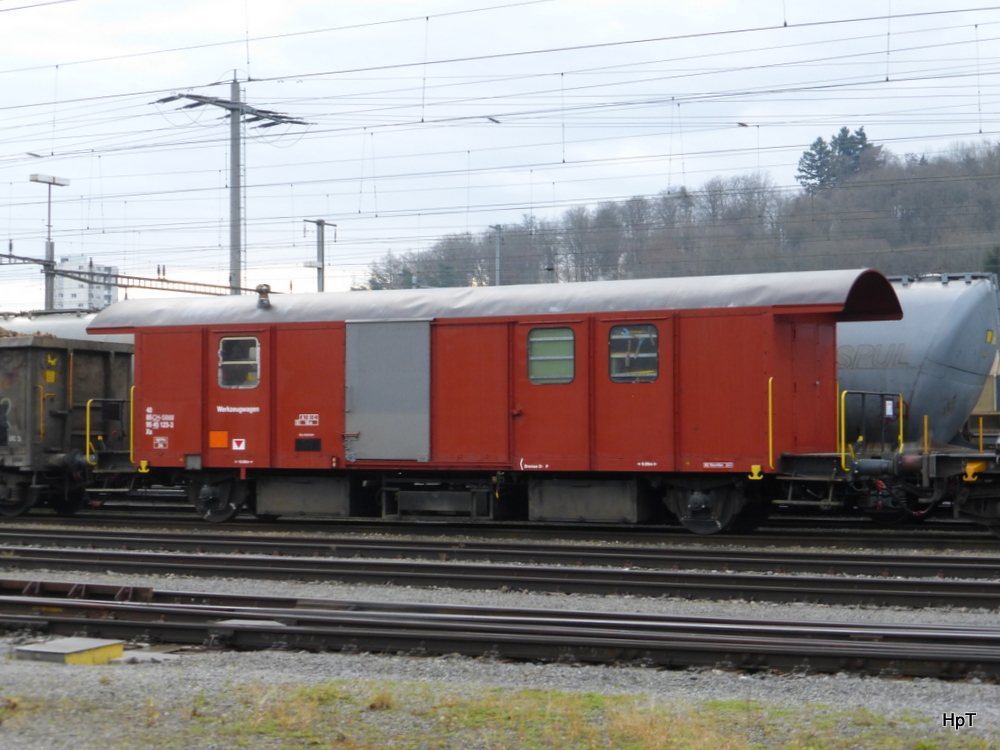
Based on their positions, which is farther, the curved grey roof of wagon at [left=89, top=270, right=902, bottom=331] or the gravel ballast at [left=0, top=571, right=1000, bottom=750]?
the curved grey roof of wagon at [left=89, top=270, right=902, bottom=331]

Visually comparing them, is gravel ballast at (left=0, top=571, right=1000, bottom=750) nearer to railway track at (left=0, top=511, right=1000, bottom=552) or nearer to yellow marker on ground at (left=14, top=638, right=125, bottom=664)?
yellow marker on ground at (left=14, top=638, right=125, bottom=664)

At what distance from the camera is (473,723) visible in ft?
19.9

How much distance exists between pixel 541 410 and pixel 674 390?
1.85m

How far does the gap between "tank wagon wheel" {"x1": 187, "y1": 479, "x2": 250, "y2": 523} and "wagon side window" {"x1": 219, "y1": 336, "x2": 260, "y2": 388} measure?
1601 mm

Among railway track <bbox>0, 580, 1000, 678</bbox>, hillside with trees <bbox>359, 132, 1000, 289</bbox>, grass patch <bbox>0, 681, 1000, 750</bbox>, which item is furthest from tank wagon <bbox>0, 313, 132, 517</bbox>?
hillside with trees <bbox>359, 132, 1000, 289</bbox>

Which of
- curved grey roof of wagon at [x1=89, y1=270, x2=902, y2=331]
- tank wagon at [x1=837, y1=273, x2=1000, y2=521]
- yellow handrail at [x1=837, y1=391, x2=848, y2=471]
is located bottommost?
yellow handrail at [x1=837, y1=391, x2=848, y2=471]

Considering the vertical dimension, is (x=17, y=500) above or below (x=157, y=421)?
below

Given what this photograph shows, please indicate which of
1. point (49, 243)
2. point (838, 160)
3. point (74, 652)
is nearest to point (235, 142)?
point (49, 243)

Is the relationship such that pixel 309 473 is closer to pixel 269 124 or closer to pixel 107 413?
pixel 107 413

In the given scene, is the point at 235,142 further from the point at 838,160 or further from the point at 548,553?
the point at 838,160

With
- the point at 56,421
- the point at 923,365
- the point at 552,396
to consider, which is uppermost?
the point at 923,365

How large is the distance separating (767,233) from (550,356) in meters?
29.6

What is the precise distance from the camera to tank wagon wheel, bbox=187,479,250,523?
56.5 feet

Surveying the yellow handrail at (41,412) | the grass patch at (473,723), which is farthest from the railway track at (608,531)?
the grass patch at (473,723)
